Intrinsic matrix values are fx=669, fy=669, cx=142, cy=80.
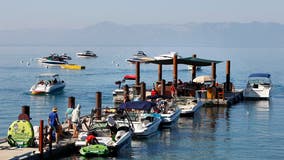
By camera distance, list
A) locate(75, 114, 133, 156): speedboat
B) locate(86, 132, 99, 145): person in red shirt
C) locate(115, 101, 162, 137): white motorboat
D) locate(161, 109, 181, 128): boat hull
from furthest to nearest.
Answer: locate(161, 109, 181, 128): boat hull
locate(115, 101, 162, 137): white motorboat
locate(86, 132, 99, 145): person in red shirt
locate(75, 114, 133, 156): speedboat

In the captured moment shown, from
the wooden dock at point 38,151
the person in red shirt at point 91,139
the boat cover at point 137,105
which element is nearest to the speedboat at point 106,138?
the person in red shirt at point 91,139

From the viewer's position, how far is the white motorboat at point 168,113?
42750 millimetres

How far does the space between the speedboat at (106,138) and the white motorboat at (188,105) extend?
13.3 meters

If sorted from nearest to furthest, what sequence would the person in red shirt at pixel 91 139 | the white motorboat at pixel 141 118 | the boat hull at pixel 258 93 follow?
1. the person in red shirt at pixel 91 139
2. the white motorboat at pixel 141 118
3. the boat hull at pixel 258 93

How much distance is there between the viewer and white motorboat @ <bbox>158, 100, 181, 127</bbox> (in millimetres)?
42750

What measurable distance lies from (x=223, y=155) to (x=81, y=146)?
768 cm

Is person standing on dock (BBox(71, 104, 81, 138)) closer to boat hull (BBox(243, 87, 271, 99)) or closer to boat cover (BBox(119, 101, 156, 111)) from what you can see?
boat cover (BBox(119, 101, 156, 111))

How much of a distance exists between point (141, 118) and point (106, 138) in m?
6.83

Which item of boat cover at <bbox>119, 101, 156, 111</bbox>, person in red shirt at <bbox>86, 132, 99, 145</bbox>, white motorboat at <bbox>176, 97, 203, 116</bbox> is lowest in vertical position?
person in red shirt at <bbox>86, 132, 99, 145</bbox>

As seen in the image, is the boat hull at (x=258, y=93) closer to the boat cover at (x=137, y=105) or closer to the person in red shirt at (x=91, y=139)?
the boat cover at (x=137, y=105)

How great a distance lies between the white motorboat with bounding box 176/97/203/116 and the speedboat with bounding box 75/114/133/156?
13.3 meters

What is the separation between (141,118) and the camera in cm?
3900

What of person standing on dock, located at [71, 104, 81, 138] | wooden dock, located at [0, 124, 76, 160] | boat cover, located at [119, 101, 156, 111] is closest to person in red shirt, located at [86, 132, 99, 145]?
wooden dock, located at [0, 124, 76, 160]

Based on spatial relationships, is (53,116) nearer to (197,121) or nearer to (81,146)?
(81,146)
